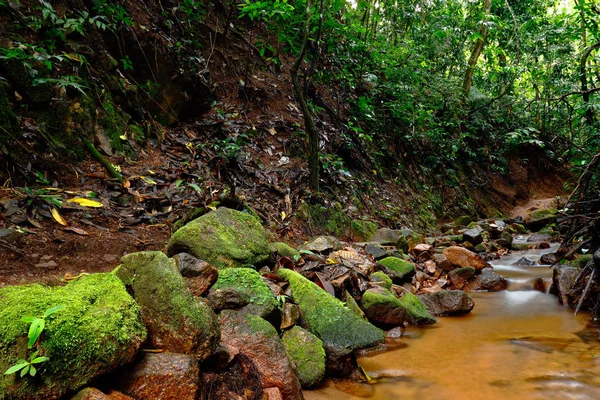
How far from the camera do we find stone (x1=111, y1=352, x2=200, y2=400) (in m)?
2.09

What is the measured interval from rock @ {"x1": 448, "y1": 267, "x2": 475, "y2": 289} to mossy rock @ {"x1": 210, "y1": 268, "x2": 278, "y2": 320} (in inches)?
170

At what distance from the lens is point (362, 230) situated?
7.99 m

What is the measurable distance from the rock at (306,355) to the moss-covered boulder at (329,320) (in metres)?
0.28

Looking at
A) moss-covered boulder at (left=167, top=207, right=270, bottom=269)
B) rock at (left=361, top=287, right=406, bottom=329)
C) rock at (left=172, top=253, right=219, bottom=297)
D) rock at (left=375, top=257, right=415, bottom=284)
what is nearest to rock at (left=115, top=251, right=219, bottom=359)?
rock at (left=172, top=253, right=219, bottom=297)

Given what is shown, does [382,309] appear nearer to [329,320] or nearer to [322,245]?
[329,320]

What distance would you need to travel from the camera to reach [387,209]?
9.87 m

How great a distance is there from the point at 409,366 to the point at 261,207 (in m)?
3.66

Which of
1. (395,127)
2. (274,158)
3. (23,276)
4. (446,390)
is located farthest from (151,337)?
(395,127)

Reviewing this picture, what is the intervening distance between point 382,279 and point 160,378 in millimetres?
3651

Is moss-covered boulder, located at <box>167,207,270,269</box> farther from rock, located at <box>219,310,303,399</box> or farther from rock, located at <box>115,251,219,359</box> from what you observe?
rock, located at <box>115,251,219,359</box>

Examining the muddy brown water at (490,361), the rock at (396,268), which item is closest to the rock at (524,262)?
the muddy brown water at (490,361)

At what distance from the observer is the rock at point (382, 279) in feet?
16.8

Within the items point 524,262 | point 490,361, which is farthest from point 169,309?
point 524,262

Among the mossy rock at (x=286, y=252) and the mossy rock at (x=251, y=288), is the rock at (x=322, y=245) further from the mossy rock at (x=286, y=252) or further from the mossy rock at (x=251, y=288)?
the mossy rock at (x=251, y=288)
